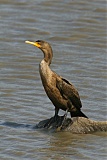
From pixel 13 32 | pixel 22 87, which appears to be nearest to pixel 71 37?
pixel 13 32

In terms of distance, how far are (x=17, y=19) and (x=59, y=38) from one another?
143cm

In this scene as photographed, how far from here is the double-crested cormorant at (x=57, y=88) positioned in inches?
360

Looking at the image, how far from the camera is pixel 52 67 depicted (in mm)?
12117

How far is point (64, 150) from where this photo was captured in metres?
8.52

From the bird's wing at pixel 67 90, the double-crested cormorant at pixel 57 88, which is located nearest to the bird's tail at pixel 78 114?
the double-crested cormorant at pixel 57 88

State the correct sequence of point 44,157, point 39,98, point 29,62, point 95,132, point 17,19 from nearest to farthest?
point 44,157, point 95,132, point 39,98, point 29,62, point 17,19

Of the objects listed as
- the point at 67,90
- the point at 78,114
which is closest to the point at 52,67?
the point at 78,114

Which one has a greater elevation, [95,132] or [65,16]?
[65,16]

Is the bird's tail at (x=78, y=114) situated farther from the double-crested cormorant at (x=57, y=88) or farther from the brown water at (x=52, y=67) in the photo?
the brown water at (x=52, y=67)

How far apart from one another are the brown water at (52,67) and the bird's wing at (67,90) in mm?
484

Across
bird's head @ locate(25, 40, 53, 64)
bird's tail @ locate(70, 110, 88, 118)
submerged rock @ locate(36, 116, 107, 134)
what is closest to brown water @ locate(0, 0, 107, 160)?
submerged rock @ locate(36, 116, 107, 134)

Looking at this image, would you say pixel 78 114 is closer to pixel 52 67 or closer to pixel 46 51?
pixel 46 51

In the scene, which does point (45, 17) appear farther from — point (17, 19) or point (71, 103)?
point (71, 103)

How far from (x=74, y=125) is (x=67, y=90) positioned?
47cm
